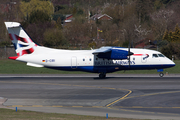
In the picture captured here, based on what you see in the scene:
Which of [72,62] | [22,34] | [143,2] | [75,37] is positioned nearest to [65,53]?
[72,62]

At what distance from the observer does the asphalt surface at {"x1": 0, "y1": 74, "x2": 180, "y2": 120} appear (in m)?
18.1

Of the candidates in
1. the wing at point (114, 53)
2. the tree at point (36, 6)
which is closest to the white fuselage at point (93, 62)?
the wing at point (114, 53)

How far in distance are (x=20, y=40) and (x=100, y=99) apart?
1799 cm

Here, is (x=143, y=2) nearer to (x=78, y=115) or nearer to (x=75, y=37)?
(x=75, y=37)

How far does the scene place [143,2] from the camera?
115 m

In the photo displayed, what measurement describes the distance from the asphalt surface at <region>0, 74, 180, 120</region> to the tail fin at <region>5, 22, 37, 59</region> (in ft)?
20.4

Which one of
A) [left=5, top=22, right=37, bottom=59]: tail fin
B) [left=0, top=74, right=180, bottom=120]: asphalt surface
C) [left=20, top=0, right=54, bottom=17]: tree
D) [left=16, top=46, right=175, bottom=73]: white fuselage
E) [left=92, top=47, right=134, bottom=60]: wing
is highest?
[left=20, top=0, right=54, bottom=17]: tree

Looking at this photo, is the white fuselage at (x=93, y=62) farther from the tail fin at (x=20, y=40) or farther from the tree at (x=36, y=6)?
the tree at (x=36, y=6)

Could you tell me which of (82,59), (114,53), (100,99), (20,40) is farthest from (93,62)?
(100,99)

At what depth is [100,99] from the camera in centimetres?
2242

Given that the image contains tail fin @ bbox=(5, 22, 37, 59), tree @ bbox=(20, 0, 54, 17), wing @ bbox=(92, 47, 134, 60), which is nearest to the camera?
wing @ bbox=(92, 47, 134, 60)

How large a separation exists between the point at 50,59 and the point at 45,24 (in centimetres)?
5170

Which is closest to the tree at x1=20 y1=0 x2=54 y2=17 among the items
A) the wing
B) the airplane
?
the airplane

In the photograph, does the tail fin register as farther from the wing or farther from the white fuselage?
the wing
